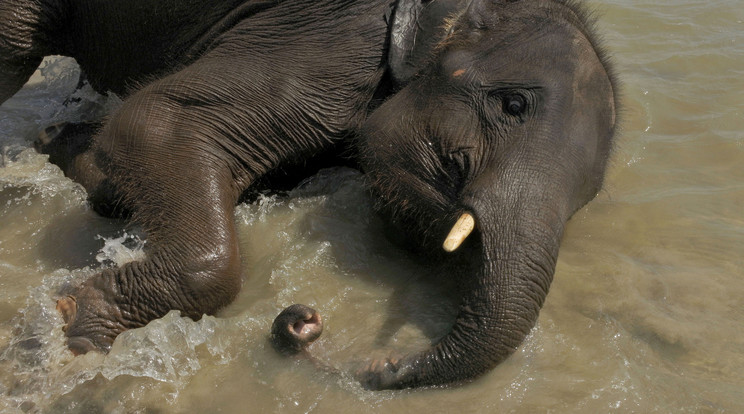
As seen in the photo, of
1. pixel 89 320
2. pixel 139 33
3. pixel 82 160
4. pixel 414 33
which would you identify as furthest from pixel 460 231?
pixel 139 33

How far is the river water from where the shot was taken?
3797 mm

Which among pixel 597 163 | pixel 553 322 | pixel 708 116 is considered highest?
pixel 597 163

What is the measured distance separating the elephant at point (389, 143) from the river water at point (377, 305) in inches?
7.9

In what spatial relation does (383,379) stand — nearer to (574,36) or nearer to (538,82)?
(538,82)

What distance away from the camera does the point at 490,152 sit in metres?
4.26

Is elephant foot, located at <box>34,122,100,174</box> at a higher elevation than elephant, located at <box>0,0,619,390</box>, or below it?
below

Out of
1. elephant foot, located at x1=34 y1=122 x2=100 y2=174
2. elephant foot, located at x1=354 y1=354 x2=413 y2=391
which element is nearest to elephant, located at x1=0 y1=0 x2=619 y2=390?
elephant foot, located at x1=354 y1=354 x2=413 y2=391

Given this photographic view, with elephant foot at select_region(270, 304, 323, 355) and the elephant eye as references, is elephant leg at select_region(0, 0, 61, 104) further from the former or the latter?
the elephant eye

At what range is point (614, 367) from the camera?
13.1ft

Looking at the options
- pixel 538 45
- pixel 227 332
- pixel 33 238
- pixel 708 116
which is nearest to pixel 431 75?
pixel 538 45

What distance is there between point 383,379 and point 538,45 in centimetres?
218

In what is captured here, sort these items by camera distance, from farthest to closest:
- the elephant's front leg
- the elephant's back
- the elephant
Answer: the elephant's back, the elephant's front leg, the elephant

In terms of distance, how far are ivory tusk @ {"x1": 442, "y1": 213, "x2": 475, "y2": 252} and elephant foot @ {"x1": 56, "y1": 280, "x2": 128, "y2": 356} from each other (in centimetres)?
189

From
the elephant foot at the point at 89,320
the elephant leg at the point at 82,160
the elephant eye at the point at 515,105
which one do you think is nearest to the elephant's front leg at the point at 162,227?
the elephant foot at the point at 89,320
